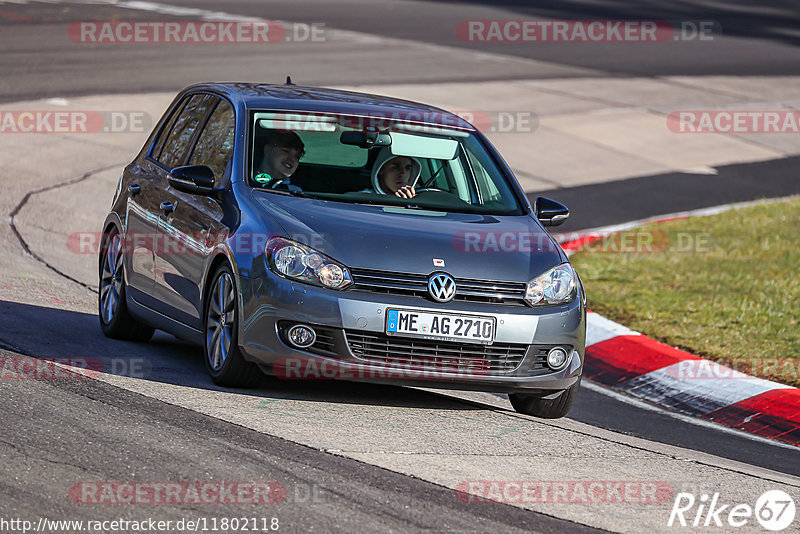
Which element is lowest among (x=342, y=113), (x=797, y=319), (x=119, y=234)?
(x=797, y=319)

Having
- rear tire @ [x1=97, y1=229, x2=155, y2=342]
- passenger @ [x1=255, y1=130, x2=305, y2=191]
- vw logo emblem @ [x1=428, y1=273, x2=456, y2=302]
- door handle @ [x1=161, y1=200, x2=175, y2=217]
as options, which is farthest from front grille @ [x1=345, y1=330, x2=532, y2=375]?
rear tire @ [x1=97, y1=229, x2=155, y2=342]

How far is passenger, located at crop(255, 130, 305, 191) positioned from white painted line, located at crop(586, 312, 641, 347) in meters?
3.32

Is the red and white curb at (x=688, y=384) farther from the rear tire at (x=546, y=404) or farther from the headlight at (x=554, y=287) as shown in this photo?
the headlight at (x=554, y=287)

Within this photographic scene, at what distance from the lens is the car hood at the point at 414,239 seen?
6879mm

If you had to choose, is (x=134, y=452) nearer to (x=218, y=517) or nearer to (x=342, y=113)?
(x=218, y=517)

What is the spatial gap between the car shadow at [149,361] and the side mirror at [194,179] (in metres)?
1.03

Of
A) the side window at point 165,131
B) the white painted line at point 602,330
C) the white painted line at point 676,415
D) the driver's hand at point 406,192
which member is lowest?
the white painted line at point 676,415

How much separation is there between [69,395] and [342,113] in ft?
8.23

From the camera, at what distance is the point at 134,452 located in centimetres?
566

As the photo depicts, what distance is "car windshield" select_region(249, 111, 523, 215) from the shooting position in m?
7.73

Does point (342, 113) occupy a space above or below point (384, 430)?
above

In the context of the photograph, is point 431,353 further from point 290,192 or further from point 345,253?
point 290,192

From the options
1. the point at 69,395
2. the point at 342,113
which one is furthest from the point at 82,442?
the point at 342,113

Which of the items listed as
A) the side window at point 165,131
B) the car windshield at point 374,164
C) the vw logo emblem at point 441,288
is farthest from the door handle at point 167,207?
the vw logo emblem at point 441,288
